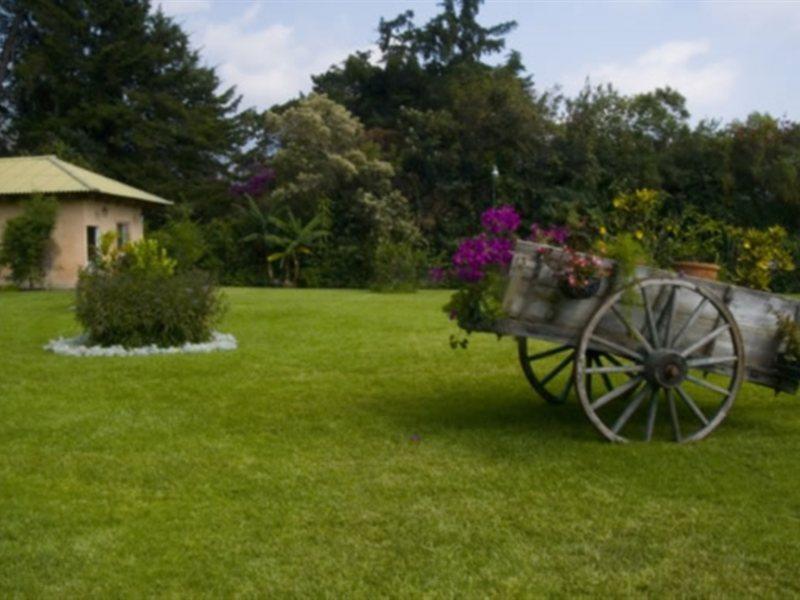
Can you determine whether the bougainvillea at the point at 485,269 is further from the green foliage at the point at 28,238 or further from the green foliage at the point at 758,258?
the green foliage at the point at 28,238

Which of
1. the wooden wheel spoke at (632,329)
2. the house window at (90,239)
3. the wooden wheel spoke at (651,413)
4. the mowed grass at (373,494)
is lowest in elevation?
the mowed grass at (373,494)

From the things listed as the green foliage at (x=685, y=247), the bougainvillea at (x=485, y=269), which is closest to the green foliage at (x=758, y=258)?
the green foliage at (x=685, y=247)

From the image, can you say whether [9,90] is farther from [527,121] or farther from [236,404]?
[236,404]

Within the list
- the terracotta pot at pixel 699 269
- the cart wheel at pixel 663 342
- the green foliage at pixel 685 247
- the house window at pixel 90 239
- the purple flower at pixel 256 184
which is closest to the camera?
the cart wheel at pixel 663 342

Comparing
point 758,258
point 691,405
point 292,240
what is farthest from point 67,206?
point 691,405

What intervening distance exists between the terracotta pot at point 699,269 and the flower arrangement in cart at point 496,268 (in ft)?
2.78

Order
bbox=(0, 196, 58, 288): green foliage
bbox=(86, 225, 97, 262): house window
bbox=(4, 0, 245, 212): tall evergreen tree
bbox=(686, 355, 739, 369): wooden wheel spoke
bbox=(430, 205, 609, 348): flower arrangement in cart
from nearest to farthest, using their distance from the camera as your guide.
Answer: bbox=(430, 205, 609, 348): flower arrangement in cart < bbox=(686, 355, 739, 369): wooden wheel spoke < bbox=(0, 196, 58, 288): green foliage < bbox=(86, 225, 97, 262): house window < bbox=(4, 0, 245, 212): tall evergreen tree

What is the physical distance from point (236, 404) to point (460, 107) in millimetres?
24473

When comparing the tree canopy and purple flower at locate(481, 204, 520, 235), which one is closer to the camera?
purple flower at locate(481, 204, 520, 235)

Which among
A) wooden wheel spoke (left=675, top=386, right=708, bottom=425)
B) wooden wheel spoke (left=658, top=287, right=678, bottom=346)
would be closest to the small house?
wooden wheel spoke (left=658, top=287, right=678, bottom=346)

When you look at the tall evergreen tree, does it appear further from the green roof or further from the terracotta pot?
the terracotta pot

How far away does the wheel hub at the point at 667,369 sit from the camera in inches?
Result: 217

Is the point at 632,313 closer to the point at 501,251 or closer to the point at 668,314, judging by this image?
the point at 668,314

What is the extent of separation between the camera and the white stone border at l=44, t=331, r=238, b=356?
10688 millimetres
